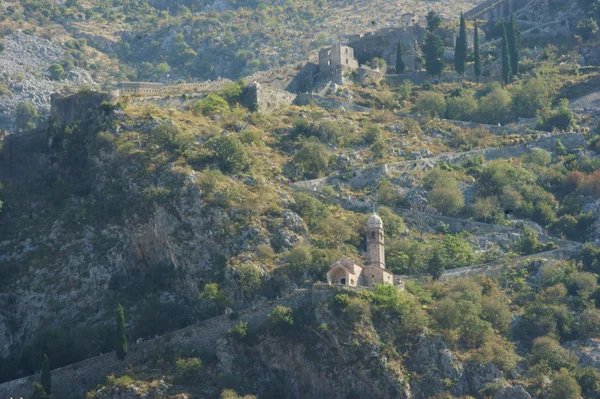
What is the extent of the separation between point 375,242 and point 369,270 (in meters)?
2.72

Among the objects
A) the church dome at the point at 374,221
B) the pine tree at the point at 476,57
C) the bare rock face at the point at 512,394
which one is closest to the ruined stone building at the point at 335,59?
the pine tree at the point at 476,57

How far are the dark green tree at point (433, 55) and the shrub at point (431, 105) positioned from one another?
20.8 ft

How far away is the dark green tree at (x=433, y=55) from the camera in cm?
11519

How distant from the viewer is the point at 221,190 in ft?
289

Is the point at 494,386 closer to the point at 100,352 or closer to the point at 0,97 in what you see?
the point at 100,352

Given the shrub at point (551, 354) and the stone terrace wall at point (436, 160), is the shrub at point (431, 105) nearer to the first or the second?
the stone terrace wall at point (436, 160)

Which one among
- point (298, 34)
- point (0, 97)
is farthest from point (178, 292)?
point (298, 34)

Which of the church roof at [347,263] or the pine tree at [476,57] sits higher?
the pine tree at [476,57]

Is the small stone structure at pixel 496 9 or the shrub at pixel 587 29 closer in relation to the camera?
the shrub at pixel 587 29

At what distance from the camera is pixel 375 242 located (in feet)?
276

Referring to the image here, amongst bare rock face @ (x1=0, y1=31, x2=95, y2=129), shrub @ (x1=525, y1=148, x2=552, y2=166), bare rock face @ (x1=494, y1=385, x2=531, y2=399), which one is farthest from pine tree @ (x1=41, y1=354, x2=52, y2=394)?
bare rock face @ (x1=0, y1=31, x2=95, y2=129)

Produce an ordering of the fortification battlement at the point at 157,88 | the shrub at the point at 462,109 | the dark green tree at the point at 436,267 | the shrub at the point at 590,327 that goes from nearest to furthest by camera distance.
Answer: the shrub at the point at 590,327 → the dark green tree at the point at 436,267 → the fortification battlement at the point at 157,88 → the shrub at the point at 462,109

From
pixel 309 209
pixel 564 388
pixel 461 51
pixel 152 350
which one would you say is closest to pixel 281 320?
pixel 152 350

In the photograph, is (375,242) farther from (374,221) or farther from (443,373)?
(443,373)
